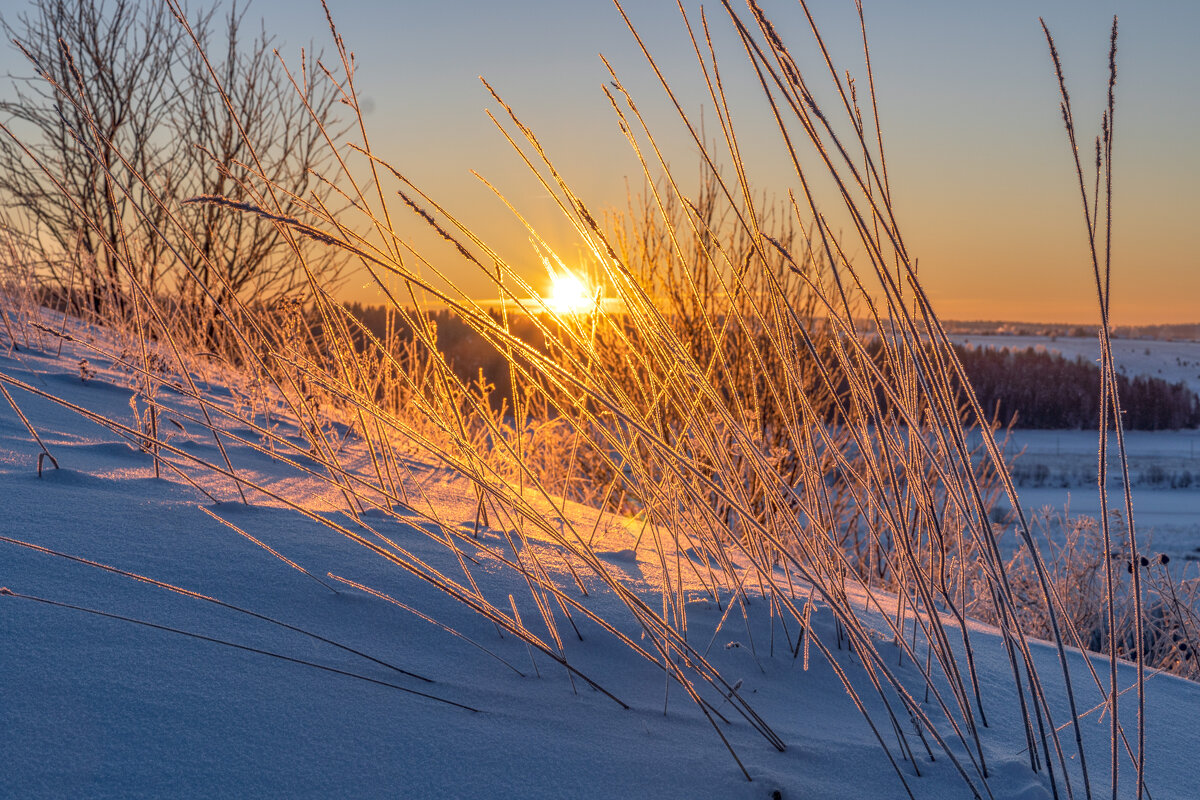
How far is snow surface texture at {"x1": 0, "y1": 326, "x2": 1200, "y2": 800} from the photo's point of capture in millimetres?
759

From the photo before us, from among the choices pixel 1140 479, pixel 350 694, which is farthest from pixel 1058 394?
pixel 350 694

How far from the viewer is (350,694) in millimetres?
898

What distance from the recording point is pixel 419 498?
79.3 inches

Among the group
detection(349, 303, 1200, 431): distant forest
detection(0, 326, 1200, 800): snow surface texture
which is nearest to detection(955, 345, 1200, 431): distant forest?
detection(349, 303, 1200, 431): distant forest

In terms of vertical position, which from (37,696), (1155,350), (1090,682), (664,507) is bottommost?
(1090,682)

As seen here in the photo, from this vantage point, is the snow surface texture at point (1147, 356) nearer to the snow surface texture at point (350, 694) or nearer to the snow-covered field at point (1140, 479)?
the snow-covered field at point (1140, 479)

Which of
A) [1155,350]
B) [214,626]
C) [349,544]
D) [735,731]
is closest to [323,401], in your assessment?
[349,544]

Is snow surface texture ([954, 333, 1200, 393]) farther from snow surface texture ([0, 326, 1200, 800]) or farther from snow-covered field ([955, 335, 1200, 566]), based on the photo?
snow surface texture ([0, 326, 1200, 800])

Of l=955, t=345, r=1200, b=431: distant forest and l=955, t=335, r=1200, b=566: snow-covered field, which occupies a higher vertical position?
l=955, t=345, r=1200, b=431: distant forest

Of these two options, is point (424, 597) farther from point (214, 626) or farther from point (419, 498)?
point (419, 498)

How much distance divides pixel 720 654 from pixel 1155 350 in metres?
55.3

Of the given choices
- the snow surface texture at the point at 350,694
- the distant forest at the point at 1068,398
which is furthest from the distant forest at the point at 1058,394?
the snow surface texture at the point at 350,694

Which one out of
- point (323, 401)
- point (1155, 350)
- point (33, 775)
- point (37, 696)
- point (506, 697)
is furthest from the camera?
point (1155, 350)

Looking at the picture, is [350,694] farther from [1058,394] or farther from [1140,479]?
[1058,394]
